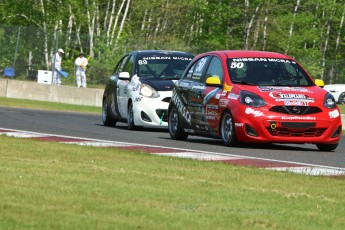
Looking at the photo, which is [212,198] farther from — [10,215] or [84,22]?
[84,22]

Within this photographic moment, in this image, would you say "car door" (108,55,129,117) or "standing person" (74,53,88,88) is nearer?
"car door" (108,55,129,117)

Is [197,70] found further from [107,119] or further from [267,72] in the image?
[107,119]

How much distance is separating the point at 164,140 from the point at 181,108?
60 centimetres

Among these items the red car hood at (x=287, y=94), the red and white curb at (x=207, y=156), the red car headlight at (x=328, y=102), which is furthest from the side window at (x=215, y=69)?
the red and white curb at (x=207, y=156)

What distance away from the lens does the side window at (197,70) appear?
19.3m

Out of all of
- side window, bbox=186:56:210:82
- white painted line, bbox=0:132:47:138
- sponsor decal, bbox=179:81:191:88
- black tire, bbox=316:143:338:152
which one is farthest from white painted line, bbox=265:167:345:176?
sponsor decal, bbox=179:81:191:88

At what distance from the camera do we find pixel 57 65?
4372 centimetres

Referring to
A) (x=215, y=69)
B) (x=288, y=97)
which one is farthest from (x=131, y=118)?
(x=288, y=97)

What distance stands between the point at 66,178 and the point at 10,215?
259 cm

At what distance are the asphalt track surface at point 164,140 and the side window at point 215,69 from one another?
1.01m

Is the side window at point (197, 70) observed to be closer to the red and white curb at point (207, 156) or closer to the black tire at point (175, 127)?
the black tire at point (175, 127)

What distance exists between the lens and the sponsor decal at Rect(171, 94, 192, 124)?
758 inches

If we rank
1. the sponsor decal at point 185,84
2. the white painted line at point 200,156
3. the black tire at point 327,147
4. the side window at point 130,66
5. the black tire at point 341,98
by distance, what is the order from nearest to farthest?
the white painted line at point 200,156, the black tire at point 327,147, the sponsor decal at point 185,84, the side window at point 130,66, the black tire at point 341,98

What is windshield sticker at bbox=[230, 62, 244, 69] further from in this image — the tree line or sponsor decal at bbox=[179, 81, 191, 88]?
the tree line
